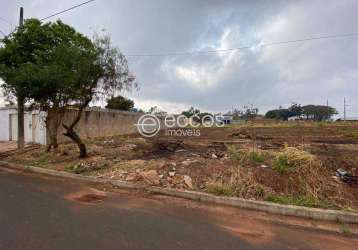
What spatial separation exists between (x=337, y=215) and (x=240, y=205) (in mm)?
1716

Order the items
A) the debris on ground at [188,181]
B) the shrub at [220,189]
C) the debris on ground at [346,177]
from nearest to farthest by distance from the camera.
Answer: the shrub at [220,189] < the debris on ground at [346,177] < the debris on ground at [188,181]

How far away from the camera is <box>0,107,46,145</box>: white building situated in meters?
15.8

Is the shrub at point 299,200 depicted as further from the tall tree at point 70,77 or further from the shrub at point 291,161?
the tall tree at point 70,77

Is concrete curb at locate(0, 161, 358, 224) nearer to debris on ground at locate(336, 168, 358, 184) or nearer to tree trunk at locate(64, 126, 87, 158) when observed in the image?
debris on ground at locate(336, 168, 358, 184)

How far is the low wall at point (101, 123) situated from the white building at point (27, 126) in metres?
1.13

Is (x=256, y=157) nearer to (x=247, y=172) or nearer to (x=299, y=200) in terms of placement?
(x=247, y=172)

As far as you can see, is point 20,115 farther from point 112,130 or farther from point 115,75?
point 112,130

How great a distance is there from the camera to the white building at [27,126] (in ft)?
51.8

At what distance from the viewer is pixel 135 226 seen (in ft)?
13.9

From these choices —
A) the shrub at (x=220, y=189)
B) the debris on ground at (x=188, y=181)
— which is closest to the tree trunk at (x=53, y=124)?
the debris on ground at (x=188, y=181)

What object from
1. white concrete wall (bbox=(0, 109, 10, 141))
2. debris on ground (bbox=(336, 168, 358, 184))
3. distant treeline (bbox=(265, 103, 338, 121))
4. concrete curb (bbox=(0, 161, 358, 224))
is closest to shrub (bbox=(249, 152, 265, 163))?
debris on ground (bbox=(336, 168, 358, 184))

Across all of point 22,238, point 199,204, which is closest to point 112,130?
point 199,204

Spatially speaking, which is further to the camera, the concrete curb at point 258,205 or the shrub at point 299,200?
the shrub at point 299,200

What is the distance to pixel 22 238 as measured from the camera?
3.65 metres
